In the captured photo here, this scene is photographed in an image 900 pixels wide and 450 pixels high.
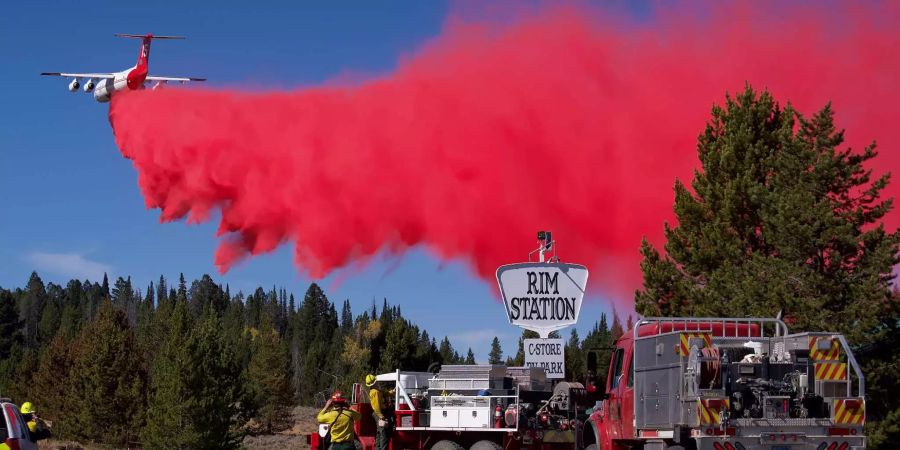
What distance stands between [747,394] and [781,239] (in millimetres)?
16573

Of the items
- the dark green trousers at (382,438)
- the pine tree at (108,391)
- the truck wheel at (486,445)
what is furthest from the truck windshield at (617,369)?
the pine tree at (108,391)

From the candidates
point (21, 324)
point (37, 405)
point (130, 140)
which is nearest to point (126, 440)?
point (37, 405)

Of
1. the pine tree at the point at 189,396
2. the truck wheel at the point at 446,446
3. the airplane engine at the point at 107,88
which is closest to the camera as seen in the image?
the truck wheel at the point at 446,446

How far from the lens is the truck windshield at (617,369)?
1825 cm

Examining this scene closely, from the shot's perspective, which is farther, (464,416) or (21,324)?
(21,324)

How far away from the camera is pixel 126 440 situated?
224 ft

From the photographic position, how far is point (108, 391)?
67.2m

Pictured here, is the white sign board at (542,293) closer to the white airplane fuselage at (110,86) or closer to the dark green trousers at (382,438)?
the dark green trousers at (382,438)

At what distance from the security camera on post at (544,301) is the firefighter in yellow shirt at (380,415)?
353cm

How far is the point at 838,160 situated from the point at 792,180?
4.79ft

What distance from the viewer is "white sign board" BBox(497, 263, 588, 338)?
22125 millimetres

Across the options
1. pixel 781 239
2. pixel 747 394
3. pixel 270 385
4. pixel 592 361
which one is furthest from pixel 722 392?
pixel 270 385

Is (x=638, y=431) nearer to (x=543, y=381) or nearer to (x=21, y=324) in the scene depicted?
(x=543, y=381)

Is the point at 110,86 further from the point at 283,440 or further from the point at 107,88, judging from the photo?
the point at 283,440
